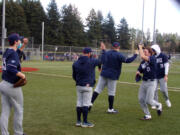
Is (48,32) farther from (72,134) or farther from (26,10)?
(72,134)

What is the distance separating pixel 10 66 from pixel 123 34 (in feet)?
295

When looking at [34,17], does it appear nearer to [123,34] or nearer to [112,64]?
[123,34]

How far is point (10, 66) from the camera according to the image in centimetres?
441

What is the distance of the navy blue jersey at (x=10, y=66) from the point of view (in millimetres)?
4410

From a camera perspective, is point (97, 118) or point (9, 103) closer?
point (9, 103)

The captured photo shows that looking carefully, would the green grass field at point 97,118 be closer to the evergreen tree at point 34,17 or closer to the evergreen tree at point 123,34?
the evergreen tree at point 34,17

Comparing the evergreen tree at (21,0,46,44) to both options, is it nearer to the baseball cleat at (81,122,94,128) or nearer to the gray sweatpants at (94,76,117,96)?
the gray sweatpants at (94,76,117,96)

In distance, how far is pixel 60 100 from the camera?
8828 millimetres

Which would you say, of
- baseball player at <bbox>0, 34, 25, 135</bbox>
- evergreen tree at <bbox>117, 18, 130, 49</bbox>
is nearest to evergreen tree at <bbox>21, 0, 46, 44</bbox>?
evergreen tree at <bbox>117, 18, 130, 49</bbox>

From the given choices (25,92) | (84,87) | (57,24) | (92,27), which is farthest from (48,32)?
(84,87)

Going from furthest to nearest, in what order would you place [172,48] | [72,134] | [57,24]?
[57,24]
[172,48]
[72,134]

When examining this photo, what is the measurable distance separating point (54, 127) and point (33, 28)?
7234 cm

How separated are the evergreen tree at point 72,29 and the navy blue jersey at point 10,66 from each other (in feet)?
244

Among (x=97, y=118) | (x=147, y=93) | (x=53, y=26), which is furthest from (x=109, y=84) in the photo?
(x=53, y=26)
